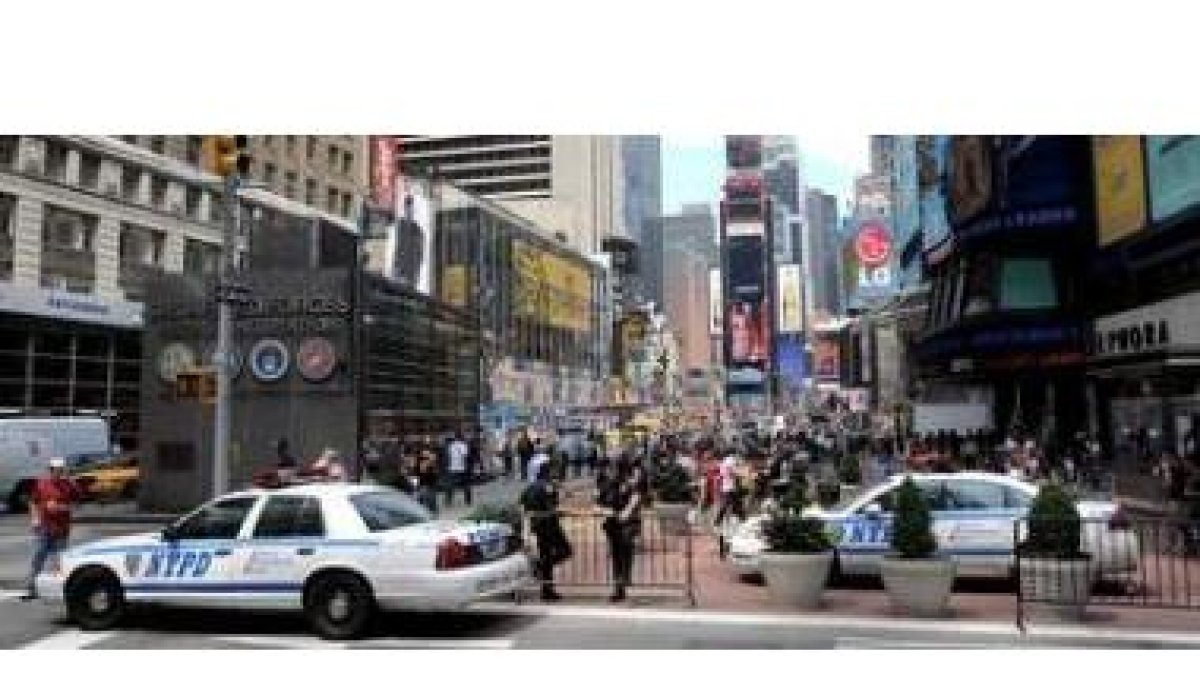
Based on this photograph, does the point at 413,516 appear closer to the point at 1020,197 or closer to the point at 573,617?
the point at 573,617

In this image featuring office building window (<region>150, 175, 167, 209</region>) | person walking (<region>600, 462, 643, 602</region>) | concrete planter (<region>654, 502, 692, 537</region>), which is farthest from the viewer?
office building window (<region>150, 175, 167, 209</region>)

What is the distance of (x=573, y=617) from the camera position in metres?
14.8

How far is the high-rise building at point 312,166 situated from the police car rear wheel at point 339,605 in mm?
53014

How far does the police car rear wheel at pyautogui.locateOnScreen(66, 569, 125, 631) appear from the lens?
1435 cm

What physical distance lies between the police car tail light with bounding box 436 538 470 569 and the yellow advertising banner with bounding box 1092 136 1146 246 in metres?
31.2

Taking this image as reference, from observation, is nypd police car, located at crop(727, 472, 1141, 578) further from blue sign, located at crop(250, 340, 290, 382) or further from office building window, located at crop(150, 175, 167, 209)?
office building window, located at crop(150, 175, 167, 209)

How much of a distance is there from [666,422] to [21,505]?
37444mm

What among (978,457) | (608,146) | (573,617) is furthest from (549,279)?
(573,617)

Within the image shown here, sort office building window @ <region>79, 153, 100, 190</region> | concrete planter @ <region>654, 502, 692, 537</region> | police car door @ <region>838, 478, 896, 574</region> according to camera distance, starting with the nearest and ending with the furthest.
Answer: police car door @ <region>838, 478, 896, 574</region>
concrete planter @ <region>654, 502, 692, 537</region>
office building window @ <region>79, 153, 100, 190</region>

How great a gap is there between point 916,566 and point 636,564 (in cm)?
590

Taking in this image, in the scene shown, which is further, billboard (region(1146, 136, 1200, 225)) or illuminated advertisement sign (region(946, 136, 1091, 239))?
illuminated advertisement sign (region(946, 136, 1091, 239))

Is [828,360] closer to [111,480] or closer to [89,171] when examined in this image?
[89,171]

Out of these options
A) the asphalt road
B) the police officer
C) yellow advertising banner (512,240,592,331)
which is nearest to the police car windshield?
the asphalt road


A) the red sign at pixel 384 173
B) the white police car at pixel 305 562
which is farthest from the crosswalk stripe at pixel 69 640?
the red sign at pixel 384 173
